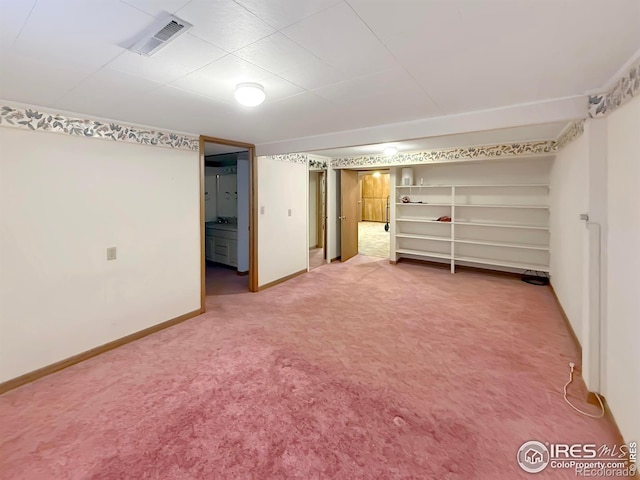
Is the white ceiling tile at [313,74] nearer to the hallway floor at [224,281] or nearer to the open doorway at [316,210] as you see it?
the hallway floor at [224,281]

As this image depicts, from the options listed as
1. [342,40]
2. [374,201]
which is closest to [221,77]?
[342,40]

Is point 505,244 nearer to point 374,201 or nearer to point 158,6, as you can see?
point 158,6

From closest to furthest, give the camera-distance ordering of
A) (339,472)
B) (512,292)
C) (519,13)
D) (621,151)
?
(519,13), (339,472), (621,151), (512,292)

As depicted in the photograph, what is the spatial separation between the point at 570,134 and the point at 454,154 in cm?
199

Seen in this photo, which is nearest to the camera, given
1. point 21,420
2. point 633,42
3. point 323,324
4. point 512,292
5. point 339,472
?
point 633,42

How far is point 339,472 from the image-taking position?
160 centimetres

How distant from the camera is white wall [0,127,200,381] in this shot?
234 cm

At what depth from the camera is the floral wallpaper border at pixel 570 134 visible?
287 centimetres

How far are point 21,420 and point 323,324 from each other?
250cm

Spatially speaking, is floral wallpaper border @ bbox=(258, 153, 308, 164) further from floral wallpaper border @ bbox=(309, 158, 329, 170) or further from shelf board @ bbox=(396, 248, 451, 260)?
shelf board @ bbox=(396, 248, 451, 260)

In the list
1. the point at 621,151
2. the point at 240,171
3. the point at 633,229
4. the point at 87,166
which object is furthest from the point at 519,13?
the point at 240,171

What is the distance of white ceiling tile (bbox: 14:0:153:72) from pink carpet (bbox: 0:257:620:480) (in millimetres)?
2158

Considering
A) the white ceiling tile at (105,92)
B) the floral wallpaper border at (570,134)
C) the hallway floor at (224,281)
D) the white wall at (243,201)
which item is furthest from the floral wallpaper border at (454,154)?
the white ceiling tile at (105,92)

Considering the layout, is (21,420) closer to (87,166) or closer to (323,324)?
(87,166)
